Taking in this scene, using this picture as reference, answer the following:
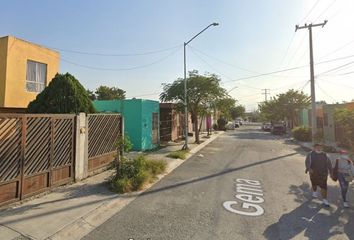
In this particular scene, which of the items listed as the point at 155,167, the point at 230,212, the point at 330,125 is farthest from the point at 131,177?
the point at 330,125

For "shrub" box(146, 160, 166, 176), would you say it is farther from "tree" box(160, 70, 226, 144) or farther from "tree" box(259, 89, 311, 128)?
"tree" box(259, 89, 311, 128)

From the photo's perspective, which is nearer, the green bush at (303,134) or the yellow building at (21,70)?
the yellow building at (21,70)

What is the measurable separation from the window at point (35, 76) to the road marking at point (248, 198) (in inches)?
545

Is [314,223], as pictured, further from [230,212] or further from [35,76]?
[35,76]

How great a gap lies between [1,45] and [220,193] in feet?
48.2

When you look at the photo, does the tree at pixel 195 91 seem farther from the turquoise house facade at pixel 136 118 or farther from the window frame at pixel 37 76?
the window frame at pixel 37 76

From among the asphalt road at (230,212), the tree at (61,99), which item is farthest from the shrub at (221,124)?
the tree at (61,99)

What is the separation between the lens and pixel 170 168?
12828mm

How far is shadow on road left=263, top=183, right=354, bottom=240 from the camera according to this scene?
5694 mm

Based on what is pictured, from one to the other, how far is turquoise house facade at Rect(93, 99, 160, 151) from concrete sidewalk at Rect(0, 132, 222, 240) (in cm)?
941

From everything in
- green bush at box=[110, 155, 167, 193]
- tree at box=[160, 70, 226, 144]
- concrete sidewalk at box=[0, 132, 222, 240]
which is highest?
tree at box=[160, 70, 226, 144]

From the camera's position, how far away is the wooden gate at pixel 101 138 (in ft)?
34.1

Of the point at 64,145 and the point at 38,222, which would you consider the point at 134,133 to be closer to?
the point at 64,145

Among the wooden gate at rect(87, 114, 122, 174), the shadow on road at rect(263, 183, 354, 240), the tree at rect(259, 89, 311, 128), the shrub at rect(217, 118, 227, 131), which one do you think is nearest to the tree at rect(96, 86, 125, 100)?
the shrub at rect(217, 118, 227, 131)
